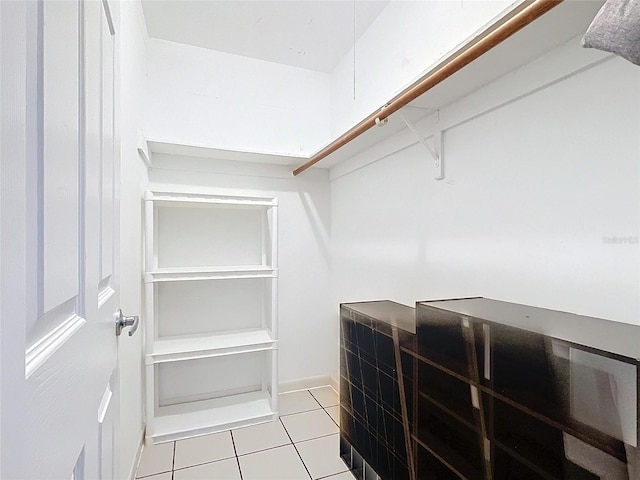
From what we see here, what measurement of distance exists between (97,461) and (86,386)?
0.21 m

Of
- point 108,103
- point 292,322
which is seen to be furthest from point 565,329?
point 292,322

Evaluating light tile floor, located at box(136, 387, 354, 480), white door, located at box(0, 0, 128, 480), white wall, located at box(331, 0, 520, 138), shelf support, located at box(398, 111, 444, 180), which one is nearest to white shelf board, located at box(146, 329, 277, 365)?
light tile floor, located at box(136, 387, 354, 480)

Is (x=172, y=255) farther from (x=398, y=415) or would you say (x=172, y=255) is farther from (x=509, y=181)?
(x=509, y=181)

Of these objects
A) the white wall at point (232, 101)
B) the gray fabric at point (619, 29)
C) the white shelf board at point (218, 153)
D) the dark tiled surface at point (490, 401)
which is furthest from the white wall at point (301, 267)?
the gray fabric at point (619, 29)

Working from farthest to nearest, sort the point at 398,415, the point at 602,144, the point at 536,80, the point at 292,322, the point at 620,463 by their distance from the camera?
the point at 292,322, the point at 398,415, the point at 536,80, the point at 602,144, the point at 620,463

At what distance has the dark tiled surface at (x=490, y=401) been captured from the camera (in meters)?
0.66

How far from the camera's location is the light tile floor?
1635 millimetres

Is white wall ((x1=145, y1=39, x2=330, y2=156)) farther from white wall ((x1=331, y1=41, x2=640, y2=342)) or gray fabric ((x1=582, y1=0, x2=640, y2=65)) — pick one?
gray fabric ((x1=582, y1=0, x2=640, y2=65))

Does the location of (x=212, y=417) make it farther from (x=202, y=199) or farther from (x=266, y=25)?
(x=266, y=25)

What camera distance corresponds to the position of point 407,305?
67.2 inches

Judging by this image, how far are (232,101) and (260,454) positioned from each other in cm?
229

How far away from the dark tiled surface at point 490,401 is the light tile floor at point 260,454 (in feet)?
1.27

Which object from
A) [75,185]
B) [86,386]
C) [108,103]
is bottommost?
[86,386]

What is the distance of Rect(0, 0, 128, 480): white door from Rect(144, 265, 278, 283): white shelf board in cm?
130
